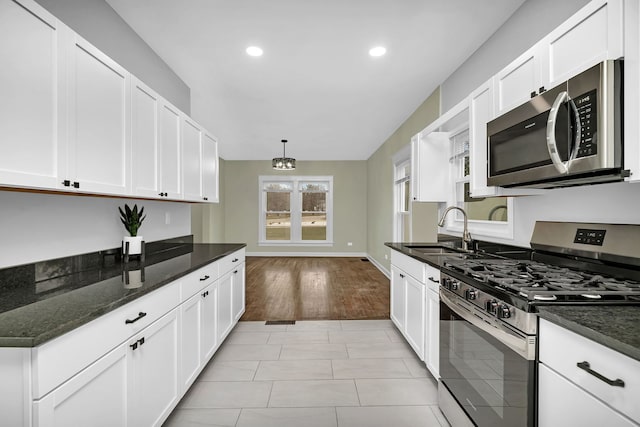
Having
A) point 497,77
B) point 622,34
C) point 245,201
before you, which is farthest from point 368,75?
point 245,201

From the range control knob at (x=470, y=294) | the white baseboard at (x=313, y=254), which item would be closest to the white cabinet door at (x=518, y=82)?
the range control knob at (x=470, y=294)

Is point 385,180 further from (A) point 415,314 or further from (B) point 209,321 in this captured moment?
(B) point 209,321

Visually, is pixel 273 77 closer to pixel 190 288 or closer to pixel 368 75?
pixel 368 75

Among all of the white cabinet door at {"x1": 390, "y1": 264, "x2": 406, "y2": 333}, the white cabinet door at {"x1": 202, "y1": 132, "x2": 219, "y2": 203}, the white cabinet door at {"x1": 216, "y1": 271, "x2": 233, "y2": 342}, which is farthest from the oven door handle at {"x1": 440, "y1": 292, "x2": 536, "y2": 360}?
the white cabinet door at {"x1": 202, "y1": 132, "x2": 219, "y2": 203}

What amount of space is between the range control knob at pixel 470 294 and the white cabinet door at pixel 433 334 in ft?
1.71

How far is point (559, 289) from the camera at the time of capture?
131 centimetres

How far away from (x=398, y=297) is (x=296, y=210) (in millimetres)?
6403

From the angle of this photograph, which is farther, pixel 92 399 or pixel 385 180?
pixel 385 180

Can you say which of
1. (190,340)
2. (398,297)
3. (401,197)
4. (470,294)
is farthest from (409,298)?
(401,197)

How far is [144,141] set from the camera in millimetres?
2305

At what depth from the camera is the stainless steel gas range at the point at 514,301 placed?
4.00 feet

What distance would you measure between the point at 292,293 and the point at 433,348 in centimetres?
308

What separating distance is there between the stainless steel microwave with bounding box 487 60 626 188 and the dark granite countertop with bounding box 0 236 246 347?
198 centimetres

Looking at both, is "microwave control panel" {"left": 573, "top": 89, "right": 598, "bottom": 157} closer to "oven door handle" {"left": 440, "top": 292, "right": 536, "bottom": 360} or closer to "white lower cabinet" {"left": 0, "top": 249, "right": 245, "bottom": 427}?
"oven door handle" {"left": 440, "top": 292, "right": 536, "bottom": 360}
